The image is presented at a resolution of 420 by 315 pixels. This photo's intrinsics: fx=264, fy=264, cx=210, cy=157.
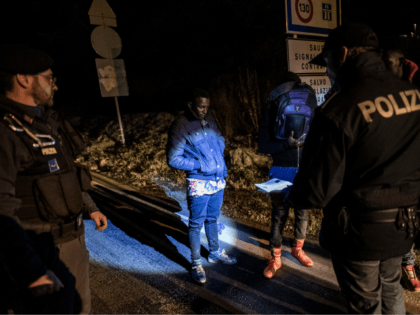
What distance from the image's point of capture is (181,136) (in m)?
2.91

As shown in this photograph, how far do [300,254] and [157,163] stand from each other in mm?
5721

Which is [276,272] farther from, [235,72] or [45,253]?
[235,72]

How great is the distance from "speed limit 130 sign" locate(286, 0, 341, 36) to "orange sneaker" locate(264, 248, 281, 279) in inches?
107

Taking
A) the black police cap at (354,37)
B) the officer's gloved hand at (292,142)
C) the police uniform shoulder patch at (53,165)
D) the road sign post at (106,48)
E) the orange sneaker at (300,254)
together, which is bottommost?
the orange sneaker at (300,254)

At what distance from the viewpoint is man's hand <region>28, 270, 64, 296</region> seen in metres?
1.40

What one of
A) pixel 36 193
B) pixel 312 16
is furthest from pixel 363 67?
pixel 312 16

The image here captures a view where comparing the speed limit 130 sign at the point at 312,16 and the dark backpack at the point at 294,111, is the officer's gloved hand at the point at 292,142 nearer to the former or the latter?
the dark backpack at the point at 294,111

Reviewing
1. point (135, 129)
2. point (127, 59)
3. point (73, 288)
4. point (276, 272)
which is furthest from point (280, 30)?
point (73, 288)

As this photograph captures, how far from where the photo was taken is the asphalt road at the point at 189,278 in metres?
2.63

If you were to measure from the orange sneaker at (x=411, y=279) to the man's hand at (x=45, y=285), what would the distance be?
3143mm

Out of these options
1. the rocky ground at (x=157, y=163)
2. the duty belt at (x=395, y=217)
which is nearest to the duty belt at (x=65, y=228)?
the rocky ground at (x=157, y=163)

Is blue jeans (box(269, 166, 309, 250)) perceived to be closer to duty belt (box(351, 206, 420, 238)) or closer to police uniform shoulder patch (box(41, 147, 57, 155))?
duty belt (box(351, 206, 420, 238))

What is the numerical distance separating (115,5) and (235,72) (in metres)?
10.4

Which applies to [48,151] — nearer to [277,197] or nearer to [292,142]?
[277,197]
